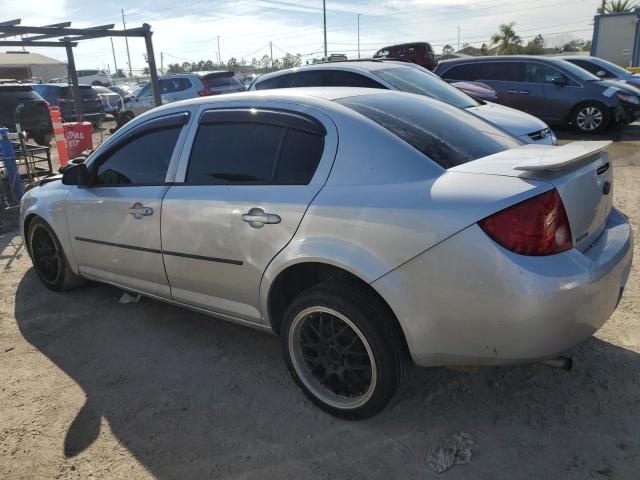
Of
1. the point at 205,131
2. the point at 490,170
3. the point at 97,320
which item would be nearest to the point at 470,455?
the point at 490,170

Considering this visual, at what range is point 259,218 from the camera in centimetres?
278

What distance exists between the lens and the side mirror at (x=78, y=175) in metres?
3.89

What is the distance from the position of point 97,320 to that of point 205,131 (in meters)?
1.82

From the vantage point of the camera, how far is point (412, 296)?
2.31 m

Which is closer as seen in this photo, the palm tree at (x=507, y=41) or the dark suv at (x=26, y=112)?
the dark suv at (x=26, y=112)

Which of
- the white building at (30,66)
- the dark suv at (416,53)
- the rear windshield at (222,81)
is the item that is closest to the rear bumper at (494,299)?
the rear windshield at (222,81)

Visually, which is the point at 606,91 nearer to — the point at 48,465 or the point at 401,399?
the point at 401,399

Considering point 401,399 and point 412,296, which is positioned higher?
point 412,296

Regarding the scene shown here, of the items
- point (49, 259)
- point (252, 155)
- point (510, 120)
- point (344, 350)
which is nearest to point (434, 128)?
point (252, 155)

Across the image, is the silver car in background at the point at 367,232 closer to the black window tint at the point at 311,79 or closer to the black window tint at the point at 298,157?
the black window tint at the point at 298,157

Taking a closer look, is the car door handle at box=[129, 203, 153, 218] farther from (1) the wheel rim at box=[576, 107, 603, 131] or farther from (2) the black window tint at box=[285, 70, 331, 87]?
(1) the wheel rim at box=[576, 107, 603, 131]

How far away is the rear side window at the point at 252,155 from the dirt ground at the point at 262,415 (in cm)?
118

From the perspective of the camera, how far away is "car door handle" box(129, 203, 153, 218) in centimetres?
338

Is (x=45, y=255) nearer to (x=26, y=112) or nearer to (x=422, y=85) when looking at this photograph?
(x=422, y=85)
